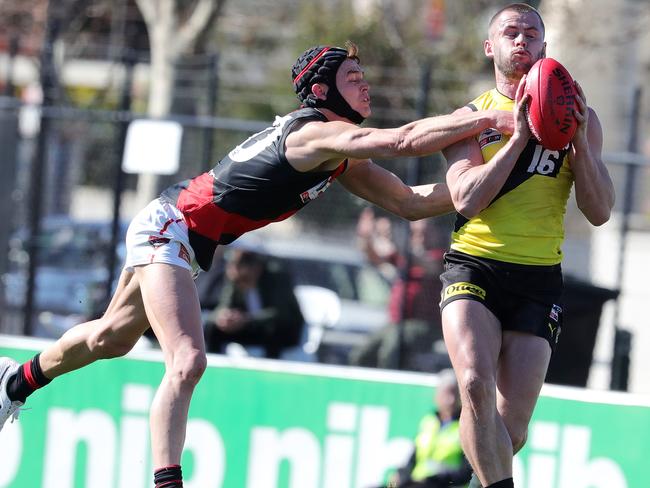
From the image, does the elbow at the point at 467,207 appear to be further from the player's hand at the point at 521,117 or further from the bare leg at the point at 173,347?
the bare leg at the point at 173,347

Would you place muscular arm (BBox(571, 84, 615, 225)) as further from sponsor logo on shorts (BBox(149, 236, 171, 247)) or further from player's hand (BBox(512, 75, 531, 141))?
sponsor logo on shorts (BBox(149, 236, 171, 247))

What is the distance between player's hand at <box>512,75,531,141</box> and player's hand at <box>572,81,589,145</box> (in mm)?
208

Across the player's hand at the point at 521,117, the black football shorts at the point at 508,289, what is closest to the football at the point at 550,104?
the player's hand at the point at 521,117

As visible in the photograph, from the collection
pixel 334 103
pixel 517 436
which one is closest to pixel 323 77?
pixel 334 103

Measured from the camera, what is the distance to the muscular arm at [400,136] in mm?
5270

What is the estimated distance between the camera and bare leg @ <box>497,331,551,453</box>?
18.2 feet

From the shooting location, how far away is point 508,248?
217 inches

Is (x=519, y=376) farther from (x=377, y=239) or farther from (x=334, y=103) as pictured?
(x=377, y=239)

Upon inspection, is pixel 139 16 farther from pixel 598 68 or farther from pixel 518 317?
pixel 518 317

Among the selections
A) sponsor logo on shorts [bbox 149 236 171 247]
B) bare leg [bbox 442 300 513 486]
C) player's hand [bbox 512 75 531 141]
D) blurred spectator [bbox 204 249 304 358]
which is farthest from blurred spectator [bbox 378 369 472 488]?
blurred spectator [bbox 204 249 304 358]

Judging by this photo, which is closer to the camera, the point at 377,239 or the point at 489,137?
the point at 489,137

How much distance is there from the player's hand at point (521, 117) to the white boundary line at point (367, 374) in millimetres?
2600

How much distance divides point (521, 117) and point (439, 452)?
2872mm

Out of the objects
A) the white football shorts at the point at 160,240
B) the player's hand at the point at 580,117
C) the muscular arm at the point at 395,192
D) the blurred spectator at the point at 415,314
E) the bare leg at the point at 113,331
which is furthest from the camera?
the blurred spectator at the point at 415,314
